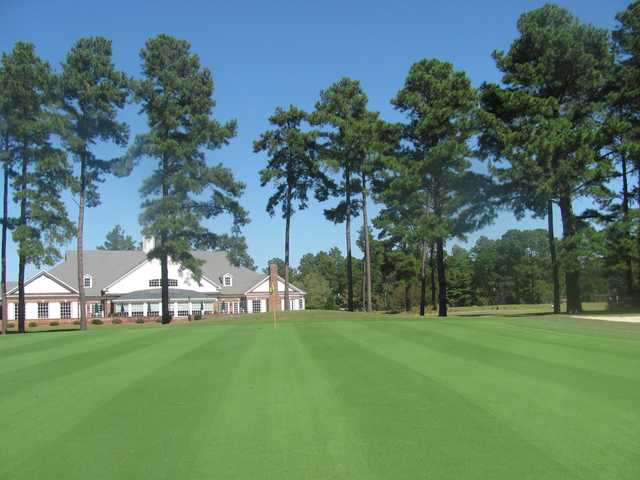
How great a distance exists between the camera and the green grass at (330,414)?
16.6ft

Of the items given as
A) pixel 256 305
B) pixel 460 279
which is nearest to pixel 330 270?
pixel 460 279

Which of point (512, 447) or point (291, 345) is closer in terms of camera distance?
point (512, 447)

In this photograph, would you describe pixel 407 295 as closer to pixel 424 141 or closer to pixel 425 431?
pixel 424 141

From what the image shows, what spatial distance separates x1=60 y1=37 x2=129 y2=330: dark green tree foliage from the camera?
35656mm

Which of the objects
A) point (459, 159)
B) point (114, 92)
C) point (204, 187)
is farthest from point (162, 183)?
point (459, 159)

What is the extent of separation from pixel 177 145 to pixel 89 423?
31670mm

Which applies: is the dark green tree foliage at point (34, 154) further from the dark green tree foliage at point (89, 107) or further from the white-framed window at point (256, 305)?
the white-framed window at point (256, 305)

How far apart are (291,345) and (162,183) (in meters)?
26.5

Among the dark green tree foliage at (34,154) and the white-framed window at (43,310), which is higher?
the dark green tree foliage at (34,154)

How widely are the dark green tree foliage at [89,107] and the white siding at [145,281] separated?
23079 mm

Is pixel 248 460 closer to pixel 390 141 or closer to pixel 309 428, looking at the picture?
pixel 309 428

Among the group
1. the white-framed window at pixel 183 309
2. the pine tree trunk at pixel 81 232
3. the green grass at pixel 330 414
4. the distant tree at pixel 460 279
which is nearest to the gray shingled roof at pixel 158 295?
the white-framed window at pixel 183 309

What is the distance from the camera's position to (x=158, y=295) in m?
58.2

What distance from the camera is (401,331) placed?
15.7 metres
